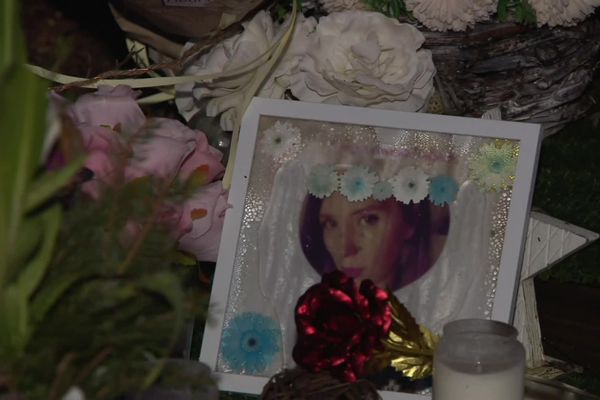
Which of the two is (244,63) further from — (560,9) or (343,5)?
(560,9)

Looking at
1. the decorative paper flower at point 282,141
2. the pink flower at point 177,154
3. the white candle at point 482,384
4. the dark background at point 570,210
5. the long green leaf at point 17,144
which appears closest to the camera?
the long green leaf at point 17,144

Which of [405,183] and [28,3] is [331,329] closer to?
[405,183]

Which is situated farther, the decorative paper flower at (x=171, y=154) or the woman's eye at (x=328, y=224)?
the woman's eye at (x=328, y=224)

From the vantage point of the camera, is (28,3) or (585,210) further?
(28,3)

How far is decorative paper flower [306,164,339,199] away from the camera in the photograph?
92cm

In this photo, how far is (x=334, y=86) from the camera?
3.07 ft

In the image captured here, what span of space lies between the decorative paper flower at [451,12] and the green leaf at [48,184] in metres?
0.49

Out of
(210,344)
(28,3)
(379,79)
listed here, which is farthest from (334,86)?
(28,3)

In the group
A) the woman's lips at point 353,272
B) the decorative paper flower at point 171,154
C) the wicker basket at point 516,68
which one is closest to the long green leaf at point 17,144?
the decorative paper flower at point 171,154

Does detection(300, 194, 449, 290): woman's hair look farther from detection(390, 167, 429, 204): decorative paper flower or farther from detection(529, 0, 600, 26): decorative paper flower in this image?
detection(529, 0, 600, 26): decorative paper flower

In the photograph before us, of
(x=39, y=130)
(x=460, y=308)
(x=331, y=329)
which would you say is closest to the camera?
(x=39, y=130)

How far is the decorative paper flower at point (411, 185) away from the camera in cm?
91

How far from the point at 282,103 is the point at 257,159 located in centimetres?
6

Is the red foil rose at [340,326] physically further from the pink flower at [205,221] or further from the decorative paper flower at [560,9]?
the decorative paper flower at [560,9]
